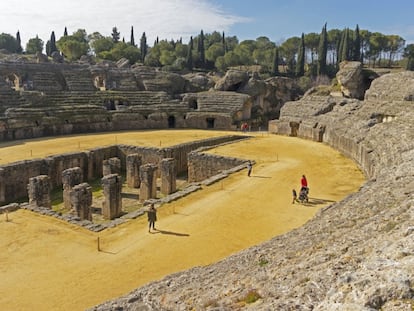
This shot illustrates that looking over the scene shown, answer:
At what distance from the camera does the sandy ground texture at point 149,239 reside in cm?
834

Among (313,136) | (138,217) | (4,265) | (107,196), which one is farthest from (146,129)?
(4,265)

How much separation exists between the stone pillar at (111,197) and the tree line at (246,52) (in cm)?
4141

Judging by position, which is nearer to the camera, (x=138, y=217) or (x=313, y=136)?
(x=138, y=217)

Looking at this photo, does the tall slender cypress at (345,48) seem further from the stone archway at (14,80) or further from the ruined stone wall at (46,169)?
the ruined stone wall at (46,169)

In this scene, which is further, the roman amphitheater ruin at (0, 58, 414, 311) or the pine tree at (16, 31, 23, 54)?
the pine tree at (16, 31, 23, 54)

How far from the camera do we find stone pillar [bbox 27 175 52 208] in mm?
14969

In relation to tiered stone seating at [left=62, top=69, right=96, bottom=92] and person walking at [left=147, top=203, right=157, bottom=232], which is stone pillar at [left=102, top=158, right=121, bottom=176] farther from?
tiered stone seating at [left=62, top=69, right=96, bottom=92]

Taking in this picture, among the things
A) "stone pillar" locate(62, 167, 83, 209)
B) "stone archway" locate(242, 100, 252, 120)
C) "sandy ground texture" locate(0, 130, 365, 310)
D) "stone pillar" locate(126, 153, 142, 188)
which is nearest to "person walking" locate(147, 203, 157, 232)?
"sandy ground texture" locate(0, 130, 365, 310)

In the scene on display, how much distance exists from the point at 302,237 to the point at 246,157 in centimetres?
1344

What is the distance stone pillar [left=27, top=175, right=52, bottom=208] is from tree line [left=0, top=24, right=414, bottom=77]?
41627 mm

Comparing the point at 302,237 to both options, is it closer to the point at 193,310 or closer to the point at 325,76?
the point at 193,310

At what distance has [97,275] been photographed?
8.79 metres

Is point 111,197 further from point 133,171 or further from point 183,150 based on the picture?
point 183,150

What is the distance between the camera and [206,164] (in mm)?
20469
